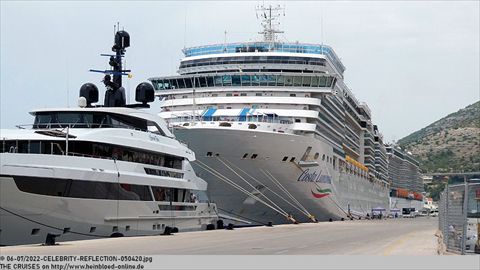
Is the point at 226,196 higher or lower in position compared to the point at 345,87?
lower

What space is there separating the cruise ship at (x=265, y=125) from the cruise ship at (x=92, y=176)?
17.9ft

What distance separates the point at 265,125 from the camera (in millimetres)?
35969

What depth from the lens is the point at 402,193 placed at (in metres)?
109

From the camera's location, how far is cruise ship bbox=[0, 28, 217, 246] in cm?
2008

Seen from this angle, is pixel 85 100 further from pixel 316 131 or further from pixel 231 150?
pixel 316 131

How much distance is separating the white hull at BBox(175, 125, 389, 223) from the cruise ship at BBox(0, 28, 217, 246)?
4.81 meters

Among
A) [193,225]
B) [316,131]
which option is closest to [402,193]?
[316,131]

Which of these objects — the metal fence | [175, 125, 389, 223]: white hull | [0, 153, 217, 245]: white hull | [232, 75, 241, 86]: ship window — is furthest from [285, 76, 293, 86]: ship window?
the metal fence

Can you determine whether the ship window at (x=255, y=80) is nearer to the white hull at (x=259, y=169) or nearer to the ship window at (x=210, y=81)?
the ship window at (x=210, y=81)

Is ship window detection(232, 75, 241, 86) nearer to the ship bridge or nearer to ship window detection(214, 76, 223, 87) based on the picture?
ship window detection(214, 76, 223, 87)

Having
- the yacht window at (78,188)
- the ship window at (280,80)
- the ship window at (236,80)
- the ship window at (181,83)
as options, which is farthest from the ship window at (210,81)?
the yacht window at (78,188)

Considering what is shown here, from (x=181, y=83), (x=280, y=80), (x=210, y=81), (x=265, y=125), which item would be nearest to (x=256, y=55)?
(x=280, y=80)

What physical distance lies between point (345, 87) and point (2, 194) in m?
40.7

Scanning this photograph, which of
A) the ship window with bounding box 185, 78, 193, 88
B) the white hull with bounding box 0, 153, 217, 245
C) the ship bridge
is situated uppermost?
the ship bridge
